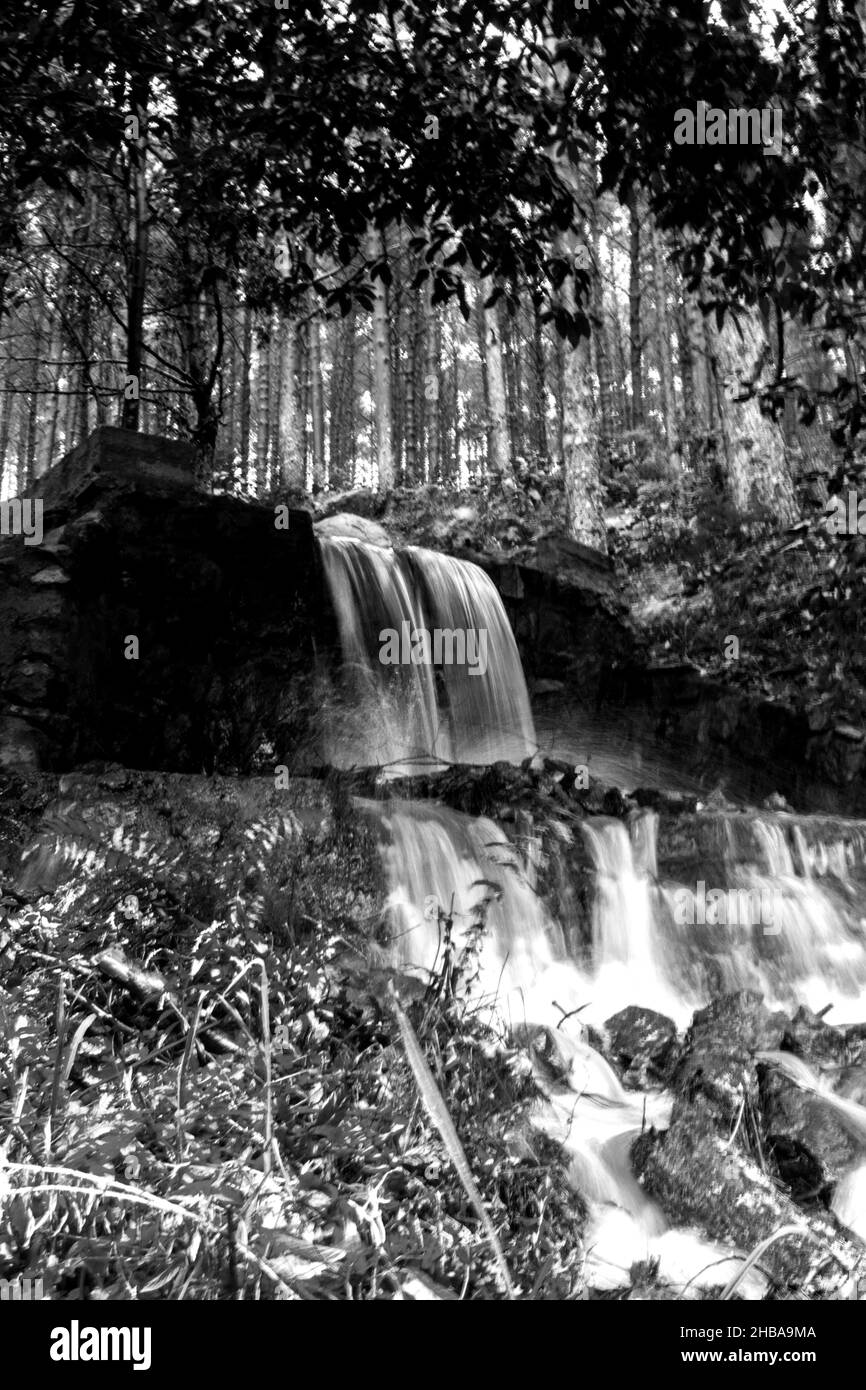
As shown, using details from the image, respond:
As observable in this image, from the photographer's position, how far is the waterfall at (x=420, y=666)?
979 cm

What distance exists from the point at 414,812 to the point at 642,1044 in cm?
249

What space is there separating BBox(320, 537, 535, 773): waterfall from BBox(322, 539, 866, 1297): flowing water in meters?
0.04

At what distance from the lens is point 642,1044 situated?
4695 millimetres

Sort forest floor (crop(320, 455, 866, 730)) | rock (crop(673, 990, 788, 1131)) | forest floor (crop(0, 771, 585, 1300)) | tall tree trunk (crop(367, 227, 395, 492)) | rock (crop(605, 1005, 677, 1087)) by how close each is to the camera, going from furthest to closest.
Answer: tall tree trunk (crop(367, 227, 395, 492))
forest floor (crop(320, 455, 866, 730))
rock (crop(605, 1005, 677, 1087))
rock (crop(673, 990, 788, 1131))
forest floor (crop(0, 771, 585, 1300))

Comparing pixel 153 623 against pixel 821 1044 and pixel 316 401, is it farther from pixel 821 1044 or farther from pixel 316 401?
pixel 316 401

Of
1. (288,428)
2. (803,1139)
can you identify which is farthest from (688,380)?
(803,1139)

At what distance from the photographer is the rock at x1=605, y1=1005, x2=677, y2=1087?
451cm

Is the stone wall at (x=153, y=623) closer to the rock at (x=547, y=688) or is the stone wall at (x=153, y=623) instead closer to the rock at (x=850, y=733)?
the rock at (x=547, y=688)

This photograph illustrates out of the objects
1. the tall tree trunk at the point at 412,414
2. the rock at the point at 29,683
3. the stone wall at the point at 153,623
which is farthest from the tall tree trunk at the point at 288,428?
the rock at the point at 29,683

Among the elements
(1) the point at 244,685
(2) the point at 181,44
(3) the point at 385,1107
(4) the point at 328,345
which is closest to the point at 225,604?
(1) the point at 244,685

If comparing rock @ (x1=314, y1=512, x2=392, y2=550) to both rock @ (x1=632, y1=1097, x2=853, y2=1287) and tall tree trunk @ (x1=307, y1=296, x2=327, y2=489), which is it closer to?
rock @ (x1=632, y1=1097, x2=853, y2=1287)

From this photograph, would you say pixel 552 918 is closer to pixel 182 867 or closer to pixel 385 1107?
pixel 182 867

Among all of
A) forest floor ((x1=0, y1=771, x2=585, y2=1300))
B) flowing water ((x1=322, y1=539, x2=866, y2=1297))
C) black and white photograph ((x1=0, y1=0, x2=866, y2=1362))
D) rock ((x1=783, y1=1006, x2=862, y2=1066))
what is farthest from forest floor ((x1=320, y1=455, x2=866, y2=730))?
forest floor ((x1=0, y1=771, x2=585, y2=1300))

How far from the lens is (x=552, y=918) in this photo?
6457 mm
